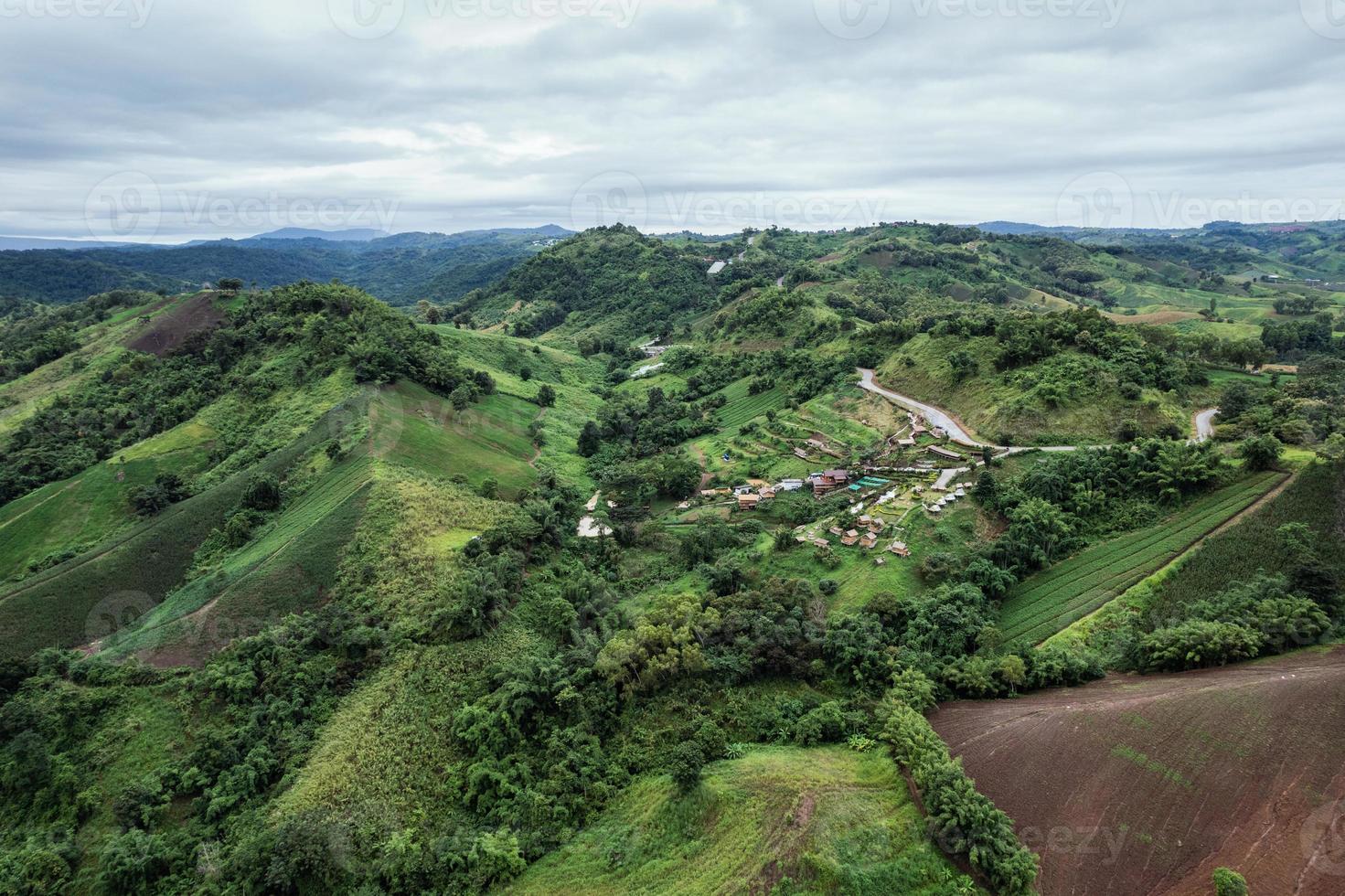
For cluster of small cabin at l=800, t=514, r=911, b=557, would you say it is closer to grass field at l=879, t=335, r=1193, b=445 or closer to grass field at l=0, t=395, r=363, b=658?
grass field at l=879, t=335, r=1193, b=445

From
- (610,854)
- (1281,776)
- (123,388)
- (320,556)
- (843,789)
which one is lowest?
(610,854)

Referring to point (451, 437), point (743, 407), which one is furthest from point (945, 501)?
point (451, 437)

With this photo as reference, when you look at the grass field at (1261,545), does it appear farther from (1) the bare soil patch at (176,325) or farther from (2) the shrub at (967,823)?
(1) the bare soil patch at (176,325)

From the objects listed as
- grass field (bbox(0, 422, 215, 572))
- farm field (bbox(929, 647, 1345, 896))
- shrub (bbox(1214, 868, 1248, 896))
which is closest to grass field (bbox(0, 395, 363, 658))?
grass field (bbox(0, 422, 215, 572))

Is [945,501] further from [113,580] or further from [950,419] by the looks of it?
[113,580]

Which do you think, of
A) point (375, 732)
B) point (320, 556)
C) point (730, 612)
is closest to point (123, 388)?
point (320, 556)

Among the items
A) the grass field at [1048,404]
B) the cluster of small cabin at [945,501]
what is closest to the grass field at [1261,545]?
the cluster of small cabin at [945,501]

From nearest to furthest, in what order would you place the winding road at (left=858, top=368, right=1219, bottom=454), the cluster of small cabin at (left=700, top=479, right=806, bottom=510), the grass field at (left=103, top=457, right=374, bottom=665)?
the grass field at (left=103, top=457, right=374, bottom=665) < the winding road at (left=858, top=368, right=1219, bottom=454) < the cluster of small cabin at (left=700, top=479, right=806, bottom=510)

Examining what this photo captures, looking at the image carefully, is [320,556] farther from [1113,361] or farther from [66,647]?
[1113,361]
